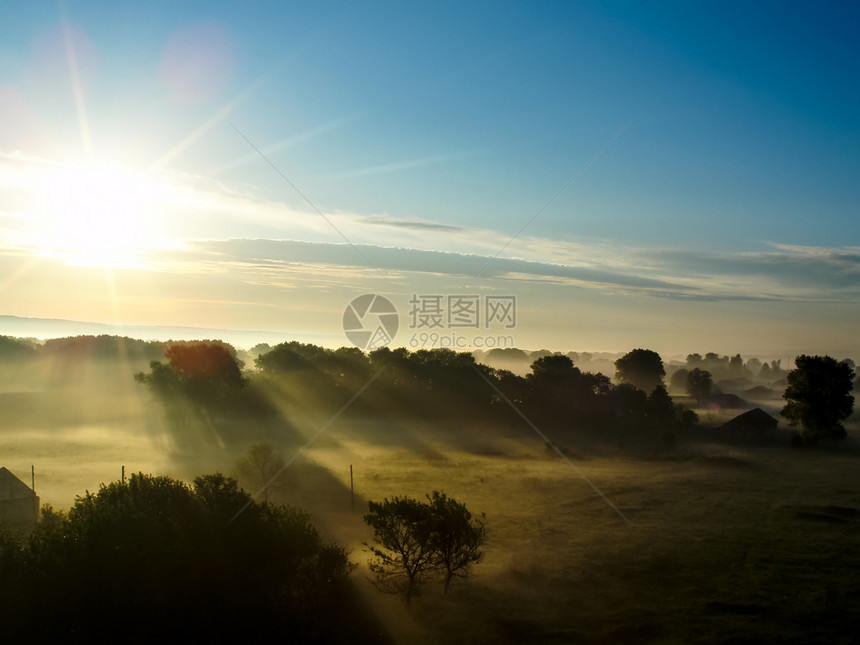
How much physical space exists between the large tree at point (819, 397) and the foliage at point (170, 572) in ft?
204

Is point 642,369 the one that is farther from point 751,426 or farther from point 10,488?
point 10,488

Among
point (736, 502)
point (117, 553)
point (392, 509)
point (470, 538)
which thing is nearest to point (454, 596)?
point (470, 538)

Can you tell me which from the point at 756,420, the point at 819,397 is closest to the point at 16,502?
the point at 756,420

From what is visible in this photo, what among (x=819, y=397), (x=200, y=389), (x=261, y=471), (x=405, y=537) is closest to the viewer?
(x=405, y=537)

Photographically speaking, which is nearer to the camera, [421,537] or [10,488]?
[421,537]

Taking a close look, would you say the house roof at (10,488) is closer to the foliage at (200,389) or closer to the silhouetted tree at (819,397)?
the foliage at (200,389)

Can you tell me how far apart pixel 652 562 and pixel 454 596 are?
10865 mm

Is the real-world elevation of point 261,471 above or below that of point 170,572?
below

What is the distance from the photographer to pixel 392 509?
1107 inches

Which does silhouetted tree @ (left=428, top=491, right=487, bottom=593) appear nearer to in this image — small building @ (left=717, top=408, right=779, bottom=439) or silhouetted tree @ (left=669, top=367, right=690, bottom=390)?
small building @ (left=717, top=408, right=779, bottom=439)

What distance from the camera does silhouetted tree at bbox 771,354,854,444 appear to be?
6494 cm

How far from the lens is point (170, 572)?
23.3 meters

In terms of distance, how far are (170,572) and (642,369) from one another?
128 m

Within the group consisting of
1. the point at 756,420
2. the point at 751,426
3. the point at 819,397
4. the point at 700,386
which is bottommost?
the point at 751,426
